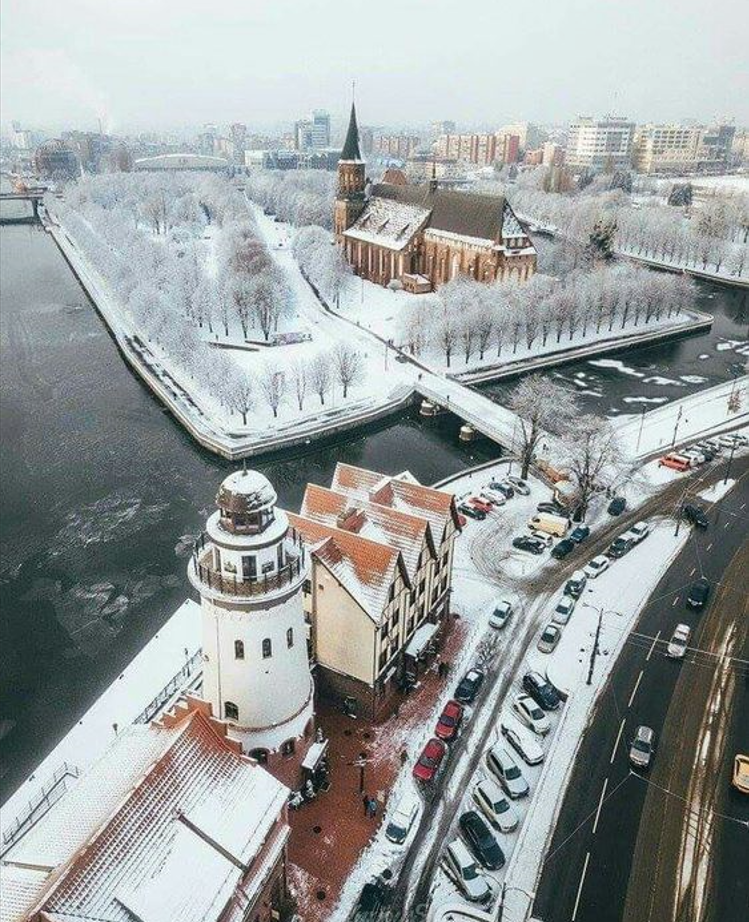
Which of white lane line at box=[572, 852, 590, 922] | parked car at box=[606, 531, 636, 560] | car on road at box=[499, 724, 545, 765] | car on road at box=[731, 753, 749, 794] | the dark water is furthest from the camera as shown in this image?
parked car at box=[606, 531, 636, 560]

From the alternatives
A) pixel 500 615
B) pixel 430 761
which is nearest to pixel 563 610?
pixel 500 615

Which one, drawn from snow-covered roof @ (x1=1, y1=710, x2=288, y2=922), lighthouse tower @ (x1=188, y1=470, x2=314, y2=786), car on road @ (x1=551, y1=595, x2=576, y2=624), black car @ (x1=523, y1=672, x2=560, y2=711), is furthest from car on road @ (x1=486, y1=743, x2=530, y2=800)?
snow-covered roof @ (x1=1, y1=710, x2=288, y2=922)

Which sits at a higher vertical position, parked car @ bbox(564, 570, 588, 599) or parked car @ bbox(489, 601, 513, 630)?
parked car @ bbox(564, 570, 588, 599)

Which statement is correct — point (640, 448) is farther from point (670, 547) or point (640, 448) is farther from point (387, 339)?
point (387, 339)

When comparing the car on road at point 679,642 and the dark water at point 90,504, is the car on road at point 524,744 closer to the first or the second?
the car on road at point 679,642

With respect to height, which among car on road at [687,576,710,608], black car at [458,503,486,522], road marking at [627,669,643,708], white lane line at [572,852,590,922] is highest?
car on road at [687,576,710,608]

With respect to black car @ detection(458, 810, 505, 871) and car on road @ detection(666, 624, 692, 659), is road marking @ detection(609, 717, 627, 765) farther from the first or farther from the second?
black car @ detection(458, 810, 505, 871)

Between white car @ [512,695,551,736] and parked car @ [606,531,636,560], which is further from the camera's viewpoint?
parked car @ [606,531,636,560]
